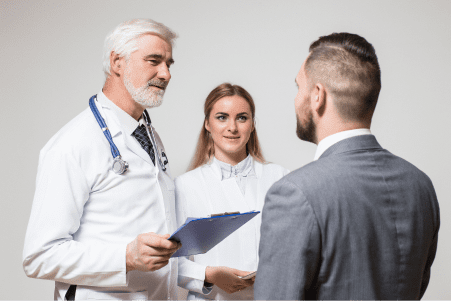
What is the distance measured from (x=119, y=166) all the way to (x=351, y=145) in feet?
3.63

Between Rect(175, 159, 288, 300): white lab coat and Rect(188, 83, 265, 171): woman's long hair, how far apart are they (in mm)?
113

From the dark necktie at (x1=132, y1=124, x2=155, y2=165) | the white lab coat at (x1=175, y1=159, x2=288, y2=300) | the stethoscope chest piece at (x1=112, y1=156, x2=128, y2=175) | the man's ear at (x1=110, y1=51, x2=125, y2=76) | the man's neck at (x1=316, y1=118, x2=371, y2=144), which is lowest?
the white lab coat at (x1=175, y1=159, x2=288, y2=300)

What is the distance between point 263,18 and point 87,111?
7.36 feet

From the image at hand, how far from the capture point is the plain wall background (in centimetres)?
359

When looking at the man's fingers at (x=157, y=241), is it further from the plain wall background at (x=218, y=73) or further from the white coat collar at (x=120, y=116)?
the plain wall background at (x=218, y=73)

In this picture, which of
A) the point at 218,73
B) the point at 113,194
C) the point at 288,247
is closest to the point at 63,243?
the point at 113,194

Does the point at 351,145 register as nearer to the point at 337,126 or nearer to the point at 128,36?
the point at 337,126

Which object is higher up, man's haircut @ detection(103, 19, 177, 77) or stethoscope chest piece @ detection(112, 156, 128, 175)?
man's haircut @ detection(103, 19, 177, 77)

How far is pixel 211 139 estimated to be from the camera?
310 centimetres

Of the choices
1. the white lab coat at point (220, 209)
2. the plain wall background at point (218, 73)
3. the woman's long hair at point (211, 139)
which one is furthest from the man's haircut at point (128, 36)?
the plain wall background at point (218, 73)

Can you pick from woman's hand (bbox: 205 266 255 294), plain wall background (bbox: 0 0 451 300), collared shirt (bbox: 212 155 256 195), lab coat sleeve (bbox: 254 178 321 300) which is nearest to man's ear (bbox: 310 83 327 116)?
lab coat sleeve (bbox: 254 178 321 300)

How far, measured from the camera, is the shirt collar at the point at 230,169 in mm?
2915

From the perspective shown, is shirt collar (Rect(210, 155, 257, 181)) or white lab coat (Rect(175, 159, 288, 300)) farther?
shirt collar (Rect(210, 155, 257, 181))

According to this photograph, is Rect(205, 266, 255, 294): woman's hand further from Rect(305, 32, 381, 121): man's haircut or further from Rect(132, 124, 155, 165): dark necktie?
Rect(305, 32, 381, 121): man's haircut
